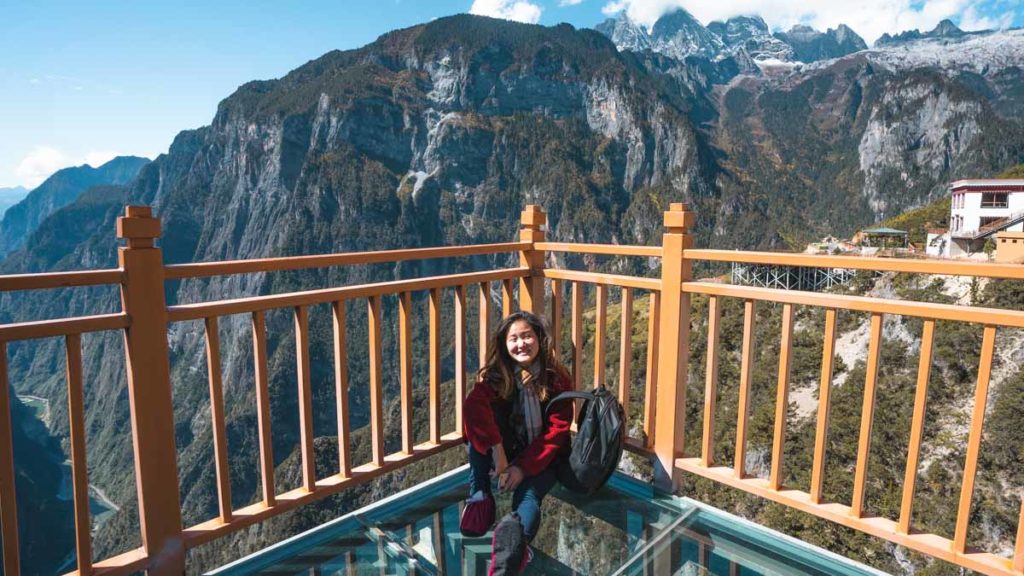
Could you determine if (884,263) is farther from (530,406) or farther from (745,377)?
(530,406)

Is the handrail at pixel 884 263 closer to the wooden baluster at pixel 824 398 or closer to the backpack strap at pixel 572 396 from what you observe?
the wooden baluster at pixel 824 398

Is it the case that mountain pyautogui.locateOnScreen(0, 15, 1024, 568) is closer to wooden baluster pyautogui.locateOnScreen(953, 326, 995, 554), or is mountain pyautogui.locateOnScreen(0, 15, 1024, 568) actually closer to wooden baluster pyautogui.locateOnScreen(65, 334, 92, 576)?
wooden baluster pyautogui.locateOnScreen(65, 334, 92, 576)

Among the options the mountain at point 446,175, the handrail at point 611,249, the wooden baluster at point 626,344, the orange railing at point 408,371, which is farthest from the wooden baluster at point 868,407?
the mountain at point 446,175

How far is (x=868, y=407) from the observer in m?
2.11

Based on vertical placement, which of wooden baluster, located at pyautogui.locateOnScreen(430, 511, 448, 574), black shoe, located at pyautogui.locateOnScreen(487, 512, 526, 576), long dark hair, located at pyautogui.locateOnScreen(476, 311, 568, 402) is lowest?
wooden baluster, located at pyautogui.locateOnScreen(430, 511, 448, 574)

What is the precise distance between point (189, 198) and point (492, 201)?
62.0m

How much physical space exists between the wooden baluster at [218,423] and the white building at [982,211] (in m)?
39.3

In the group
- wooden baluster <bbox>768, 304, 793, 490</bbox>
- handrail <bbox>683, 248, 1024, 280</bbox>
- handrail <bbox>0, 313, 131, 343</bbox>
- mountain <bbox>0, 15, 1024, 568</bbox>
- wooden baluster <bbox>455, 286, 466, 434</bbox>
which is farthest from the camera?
mountain <bbox>0, 15, 1024, 568</bbox>

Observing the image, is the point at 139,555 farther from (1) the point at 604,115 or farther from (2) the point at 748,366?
(1) the point at 604,115

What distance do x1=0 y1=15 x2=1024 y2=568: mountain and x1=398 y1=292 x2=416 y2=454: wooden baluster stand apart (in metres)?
68.8

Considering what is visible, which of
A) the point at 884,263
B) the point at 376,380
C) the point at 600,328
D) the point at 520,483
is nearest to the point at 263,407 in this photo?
→ the point at 376,380

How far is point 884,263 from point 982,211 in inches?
1649

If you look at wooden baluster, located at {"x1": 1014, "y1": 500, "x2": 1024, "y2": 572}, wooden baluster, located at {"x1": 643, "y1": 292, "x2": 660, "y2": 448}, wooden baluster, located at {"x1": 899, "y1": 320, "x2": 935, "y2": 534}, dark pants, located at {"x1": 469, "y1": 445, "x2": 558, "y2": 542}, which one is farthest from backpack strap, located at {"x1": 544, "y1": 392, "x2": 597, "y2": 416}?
wooden baluster, located at {"x1": 1014, "y1": 500, "x2": 1024, "y2": 572}

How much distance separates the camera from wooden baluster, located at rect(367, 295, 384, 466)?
255 cm
